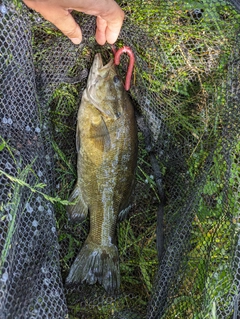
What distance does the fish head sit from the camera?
3221 millimetres

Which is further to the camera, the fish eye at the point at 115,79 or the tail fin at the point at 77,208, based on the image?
the tail fin at the point at 77,208

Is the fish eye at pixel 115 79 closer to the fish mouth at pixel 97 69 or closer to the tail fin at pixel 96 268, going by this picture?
the fish mouth at pixel 97 69

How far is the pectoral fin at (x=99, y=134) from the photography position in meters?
3.22

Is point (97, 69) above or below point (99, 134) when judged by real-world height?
above

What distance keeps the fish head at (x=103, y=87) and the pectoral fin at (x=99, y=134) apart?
0.08 metres

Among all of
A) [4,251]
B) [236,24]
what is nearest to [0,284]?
[4,251]

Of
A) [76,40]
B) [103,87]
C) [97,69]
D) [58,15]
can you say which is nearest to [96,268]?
[103,87]

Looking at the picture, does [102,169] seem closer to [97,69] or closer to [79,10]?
[97,69]

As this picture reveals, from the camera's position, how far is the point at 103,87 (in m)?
3.24

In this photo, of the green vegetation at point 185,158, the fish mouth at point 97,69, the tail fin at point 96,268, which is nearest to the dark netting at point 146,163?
the green vegetation at point 185,158

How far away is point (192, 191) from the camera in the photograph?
333cm

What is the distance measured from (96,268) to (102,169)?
0.81 meters

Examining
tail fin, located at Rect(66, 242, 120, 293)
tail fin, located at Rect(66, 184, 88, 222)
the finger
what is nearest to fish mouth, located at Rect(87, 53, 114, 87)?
the finger

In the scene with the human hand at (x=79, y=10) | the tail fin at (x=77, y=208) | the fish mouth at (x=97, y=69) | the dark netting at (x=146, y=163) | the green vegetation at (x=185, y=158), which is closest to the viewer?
the human hand at (x=79, y=10)
